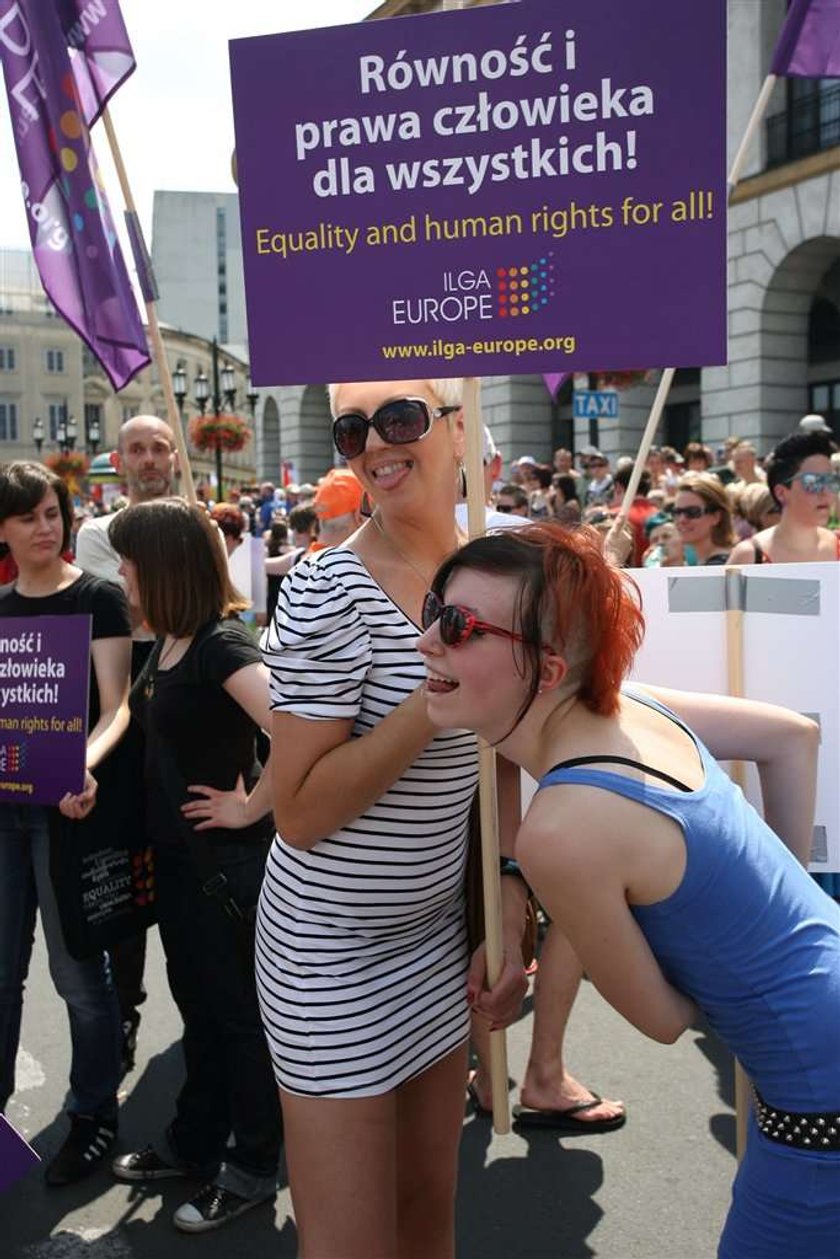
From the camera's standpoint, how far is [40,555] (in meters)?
3.63

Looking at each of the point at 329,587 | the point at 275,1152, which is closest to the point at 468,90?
the point at 329,587

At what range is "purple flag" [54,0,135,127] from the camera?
11.7 ft

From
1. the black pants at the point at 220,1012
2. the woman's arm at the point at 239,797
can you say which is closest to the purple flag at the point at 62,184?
the woman's arm at the point at 239,797

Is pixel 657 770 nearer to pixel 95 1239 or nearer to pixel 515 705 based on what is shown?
pixel 515 705

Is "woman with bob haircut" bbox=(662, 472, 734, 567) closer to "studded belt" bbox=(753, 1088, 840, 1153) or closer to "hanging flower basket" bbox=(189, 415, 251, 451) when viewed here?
"studded belt" bbox=(753, 1088, 840, 1153)

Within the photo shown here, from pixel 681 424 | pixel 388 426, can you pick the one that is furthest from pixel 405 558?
pixel 681 424

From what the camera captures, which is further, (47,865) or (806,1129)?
(47,865)

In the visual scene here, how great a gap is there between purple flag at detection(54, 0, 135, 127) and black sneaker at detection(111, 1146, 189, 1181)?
310 centimetres

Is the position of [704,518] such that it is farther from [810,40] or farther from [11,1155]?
[11,1155]

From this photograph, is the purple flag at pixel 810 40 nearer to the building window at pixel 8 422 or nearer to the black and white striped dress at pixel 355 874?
the black and white striped dress at pixel 355 874

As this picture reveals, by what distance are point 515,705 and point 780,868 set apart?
426 millimetres

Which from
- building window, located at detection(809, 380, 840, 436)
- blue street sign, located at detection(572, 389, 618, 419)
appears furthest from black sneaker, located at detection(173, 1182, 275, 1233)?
building window, located at detection(809, 380, 840, 436)

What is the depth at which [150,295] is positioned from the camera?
11.7 ft

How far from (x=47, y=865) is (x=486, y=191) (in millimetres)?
2406
